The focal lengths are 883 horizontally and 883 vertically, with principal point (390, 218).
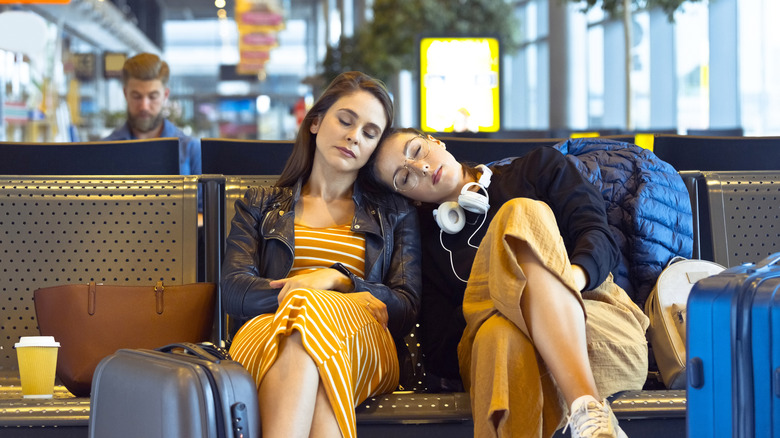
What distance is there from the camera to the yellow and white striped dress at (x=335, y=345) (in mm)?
2023

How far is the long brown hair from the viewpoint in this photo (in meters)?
2.72

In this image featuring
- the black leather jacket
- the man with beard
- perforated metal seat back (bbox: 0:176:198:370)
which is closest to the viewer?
the black leather jacket

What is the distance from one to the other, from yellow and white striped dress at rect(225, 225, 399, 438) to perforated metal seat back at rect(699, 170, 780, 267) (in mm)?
1285

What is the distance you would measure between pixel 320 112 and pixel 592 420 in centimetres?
130

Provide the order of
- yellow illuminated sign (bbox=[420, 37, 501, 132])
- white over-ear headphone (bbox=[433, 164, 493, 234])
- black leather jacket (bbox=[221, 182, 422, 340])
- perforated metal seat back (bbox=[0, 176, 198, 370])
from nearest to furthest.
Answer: black leather jacket (bbox=[221, 182, 422, 340]) < white over-ear headphone (bbox=[433, 164, 493, 234]) < perforated metal seat back (bbox=[0, 176, 198, 370]) < yellow illuminated sign (bbox=[420, 37, 501, 132])

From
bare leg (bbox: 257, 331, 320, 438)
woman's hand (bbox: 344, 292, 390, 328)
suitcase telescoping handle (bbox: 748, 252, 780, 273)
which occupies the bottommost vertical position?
bare leg (bbox: 257, 331, 320, 438)

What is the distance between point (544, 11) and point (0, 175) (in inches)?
517

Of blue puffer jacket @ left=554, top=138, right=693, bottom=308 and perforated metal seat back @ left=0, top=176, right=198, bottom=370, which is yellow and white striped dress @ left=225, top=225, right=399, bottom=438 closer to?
perforated metal seat back @ left=0, top=176, right=198, bottom=370

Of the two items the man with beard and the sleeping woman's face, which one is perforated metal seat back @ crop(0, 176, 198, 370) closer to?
the sleeping woman's face

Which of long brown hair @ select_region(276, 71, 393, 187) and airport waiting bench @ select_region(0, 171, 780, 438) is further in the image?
airport waiting bench @ select_region(0, 171, 780, 438)

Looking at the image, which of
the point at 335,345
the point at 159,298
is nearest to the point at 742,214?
the point at 335,345

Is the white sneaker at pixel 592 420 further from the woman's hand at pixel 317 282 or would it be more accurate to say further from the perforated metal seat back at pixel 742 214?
the perforated metal seat back at pixel 742 214

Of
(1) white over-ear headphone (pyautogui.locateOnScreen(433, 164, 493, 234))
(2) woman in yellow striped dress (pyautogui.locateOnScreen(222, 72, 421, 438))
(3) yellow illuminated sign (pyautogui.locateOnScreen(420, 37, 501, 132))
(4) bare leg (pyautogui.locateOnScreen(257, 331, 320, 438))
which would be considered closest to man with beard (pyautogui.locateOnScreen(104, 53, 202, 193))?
(2) woman in yellow striped dress (pyautogui.locateOnScreen(222, 72, 421, 438))

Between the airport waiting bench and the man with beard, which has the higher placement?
the man with beard
